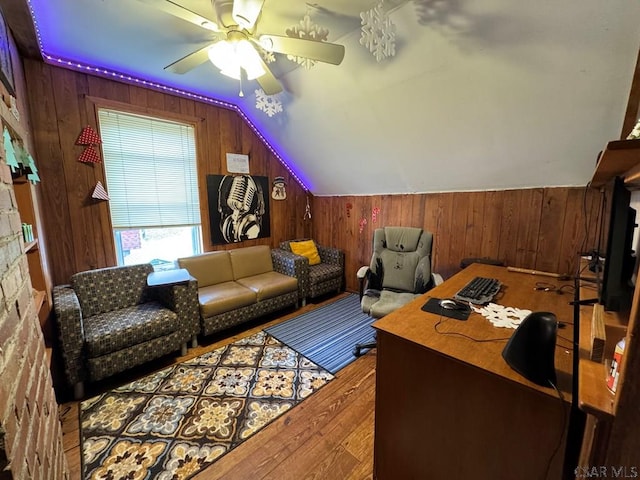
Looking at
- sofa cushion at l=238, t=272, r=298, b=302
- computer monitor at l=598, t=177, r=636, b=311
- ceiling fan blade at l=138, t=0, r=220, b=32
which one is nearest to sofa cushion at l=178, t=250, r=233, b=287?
sofa cushion at l=238, t=272, r=298, b=302

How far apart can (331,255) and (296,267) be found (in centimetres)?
78

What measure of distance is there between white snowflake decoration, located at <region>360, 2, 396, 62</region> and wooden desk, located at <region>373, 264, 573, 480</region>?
1397 mm

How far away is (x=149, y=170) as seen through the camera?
2768 millimetres

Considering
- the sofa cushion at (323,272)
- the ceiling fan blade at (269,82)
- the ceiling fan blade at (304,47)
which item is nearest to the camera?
the ceiling fan blade at (304,47)

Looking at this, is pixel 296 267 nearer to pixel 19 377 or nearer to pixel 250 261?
pixel 250 261

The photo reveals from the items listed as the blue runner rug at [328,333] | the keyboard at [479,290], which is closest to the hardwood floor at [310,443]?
the blue runner rug at [328,333]

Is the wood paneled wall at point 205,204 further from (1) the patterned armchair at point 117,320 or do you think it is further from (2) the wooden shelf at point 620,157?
(2) the wooden shelf at point 620,157

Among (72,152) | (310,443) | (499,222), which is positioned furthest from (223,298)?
(499,222)

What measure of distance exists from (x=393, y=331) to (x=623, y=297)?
0.77m

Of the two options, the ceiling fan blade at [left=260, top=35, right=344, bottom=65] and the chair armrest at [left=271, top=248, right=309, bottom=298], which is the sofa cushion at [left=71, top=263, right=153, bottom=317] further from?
the ceiling fan blade at [left=260, top=35, right=344, bottom=65]

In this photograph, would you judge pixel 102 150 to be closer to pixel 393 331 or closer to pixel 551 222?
pixel 393 331

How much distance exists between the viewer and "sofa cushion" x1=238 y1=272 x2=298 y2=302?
114 inches

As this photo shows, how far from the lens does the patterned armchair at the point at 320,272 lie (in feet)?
10.8

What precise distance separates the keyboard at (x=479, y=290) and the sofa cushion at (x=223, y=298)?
1958 mm
